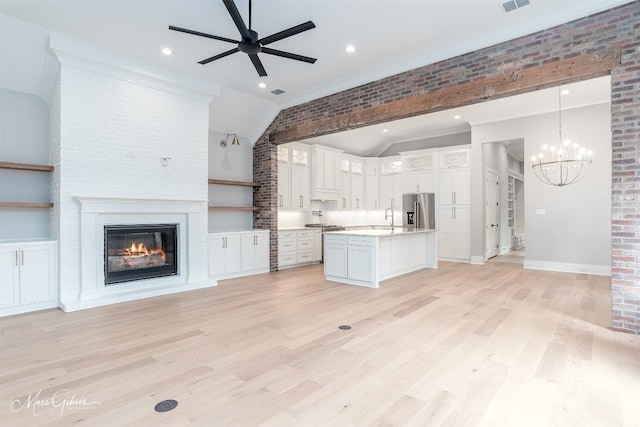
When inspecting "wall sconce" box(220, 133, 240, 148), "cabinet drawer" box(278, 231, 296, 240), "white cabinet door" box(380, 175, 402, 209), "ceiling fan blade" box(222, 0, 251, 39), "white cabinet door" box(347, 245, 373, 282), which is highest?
"ceiling fan blade" box(222, 0, 251, 39)

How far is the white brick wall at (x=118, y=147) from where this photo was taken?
4.50 m

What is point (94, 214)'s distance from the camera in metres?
4.66

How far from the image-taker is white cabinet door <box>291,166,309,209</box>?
329 inches

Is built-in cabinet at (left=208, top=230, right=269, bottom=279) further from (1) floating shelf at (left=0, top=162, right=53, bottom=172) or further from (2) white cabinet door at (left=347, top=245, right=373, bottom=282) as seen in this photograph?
(1) floating shelf at (left=0, top=162, right=53, bottom=172)

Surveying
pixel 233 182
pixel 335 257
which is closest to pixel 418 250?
pixel 335 257

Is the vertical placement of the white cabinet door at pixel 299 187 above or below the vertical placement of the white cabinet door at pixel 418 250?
above

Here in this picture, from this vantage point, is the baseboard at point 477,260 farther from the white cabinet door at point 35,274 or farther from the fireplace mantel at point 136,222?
the white cabinet door at point 35,274

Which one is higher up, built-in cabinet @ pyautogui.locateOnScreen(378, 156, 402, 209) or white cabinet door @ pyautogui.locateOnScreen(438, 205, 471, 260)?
built-in cabinet @ pyautogui.locateOnScreen(378, 156, 402, 209)

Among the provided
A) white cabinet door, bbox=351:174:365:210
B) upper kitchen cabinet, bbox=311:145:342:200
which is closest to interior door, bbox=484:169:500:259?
white cabinet door, bbox=351:174:365:210

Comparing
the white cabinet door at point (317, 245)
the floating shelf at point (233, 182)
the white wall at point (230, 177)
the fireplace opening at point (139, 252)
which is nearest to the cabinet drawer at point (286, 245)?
the white cabinet door at point (317, 245)

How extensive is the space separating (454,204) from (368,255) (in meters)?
4.15

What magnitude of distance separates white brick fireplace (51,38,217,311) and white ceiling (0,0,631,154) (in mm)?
360

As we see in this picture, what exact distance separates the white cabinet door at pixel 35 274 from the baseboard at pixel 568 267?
876 centimetres

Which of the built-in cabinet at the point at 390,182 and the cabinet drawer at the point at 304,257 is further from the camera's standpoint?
the built-in cabinet at the point at 390,182
